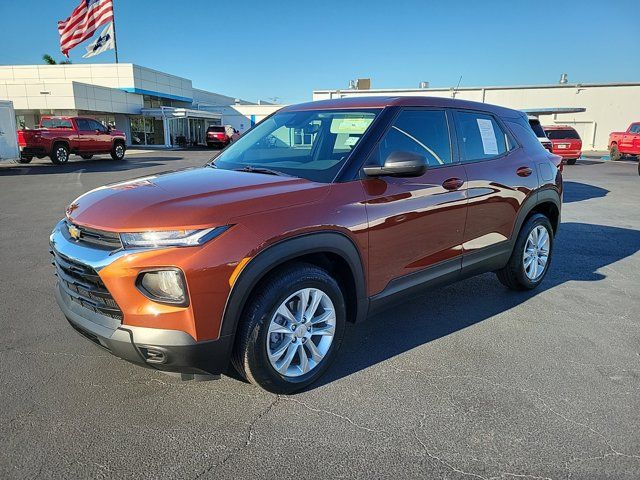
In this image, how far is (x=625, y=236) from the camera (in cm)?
750

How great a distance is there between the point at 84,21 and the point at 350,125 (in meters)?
38.9

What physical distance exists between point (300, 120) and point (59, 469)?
286cm

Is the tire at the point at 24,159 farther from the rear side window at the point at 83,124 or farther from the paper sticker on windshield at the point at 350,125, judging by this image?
the paper sticker on windshield at the point at 350,125

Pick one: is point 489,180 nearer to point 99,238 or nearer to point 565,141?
point 99,238

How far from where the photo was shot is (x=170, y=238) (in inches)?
93.4

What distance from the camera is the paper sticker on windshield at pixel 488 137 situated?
4.15 meters

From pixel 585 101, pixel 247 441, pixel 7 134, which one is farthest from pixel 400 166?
pixel 585 101

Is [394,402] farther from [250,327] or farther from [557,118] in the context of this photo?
[557,118]

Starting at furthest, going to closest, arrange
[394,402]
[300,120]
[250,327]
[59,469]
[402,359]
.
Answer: [300,120] → [402,359] → [394,402] → [250,327] → [59,469]

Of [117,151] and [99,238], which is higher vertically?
[99,238]

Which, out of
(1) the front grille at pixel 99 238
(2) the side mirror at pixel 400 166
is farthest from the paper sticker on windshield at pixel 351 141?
(1) the front grille at pixel 99 238

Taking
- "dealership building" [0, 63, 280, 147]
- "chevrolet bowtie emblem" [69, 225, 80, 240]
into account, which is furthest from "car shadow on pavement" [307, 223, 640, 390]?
"dealership building" [0, 63, 280, 147]

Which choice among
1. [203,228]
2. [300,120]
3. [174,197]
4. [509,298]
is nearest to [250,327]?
[203,228]

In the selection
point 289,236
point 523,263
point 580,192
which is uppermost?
point 289,236
